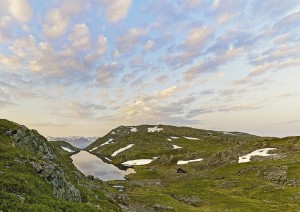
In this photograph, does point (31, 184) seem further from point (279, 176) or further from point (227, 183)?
point (279, 176)

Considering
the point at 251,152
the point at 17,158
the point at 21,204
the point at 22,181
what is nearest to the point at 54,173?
the point at 17,158

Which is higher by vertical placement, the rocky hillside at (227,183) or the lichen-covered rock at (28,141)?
the lichen-covered rock at (28,141)

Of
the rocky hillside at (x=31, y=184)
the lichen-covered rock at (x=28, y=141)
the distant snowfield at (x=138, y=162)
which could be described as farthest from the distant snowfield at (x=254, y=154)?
the lichen-covered rock at (x=28, y=141)

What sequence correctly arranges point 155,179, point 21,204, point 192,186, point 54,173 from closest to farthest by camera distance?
point 21,204 < point 54,173 < point 192,186 < point 155,179

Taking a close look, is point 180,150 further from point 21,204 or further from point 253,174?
point 21,204

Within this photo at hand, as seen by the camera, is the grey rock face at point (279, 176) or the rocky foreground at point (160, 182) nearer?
the rocky foreground at point (160, 182)

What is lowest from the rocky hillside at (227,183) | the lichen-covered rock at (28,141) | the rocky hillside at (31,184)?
the rocky hillside at (227,183)

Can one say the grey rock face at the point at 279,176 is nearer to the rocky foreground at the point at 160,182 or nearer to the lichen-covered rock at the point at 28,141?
the rocky foreground at the point at 160,182

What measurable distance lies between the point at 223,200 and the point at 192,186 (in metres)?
20.0

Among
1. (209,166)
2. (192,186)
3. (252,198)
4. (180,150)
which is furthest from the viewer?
(180,150)

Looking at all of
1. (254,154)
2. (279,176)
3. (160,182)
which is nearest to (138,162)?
(160,182)

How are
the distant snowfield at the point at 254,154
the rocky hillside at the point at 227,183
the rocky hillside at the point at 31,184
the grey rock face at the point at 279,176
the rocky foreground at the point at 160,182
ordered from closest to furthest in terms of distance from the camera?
the rocky hillside at the point at 31,184
the rocky foreground at the point at 160,182
the rocky hillside at the point at 227,183
the grey rock face at the point at 279,176
the distant snowfield at the point at 254,154

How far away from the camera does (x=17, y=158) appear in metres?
→ 37.7

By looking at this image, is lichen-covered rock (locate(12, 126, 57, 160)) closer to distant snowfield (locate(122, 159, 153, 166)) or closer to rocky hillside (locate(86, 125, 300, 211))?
rocky hillside (locate(86, 125, 300, 211))
